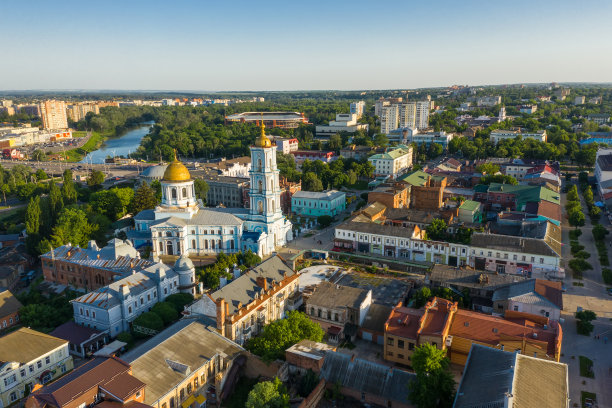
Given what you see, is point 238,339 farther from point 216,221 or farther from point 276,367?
point 216,221

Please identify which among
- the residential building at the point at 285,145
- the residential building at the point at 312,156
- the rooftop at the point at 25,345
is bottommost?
the rooftop at the point at 25,345

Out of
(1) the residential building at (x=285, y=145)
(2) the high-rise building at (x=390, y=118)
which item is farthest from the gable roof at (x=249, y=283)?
(2) the high-rise building at (x=390, y=118)

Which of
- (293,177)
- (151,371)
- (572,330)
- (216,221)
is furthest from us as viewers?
(293,177)

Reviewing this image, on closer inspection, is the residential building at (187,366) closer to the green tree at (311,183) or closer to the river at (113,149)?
the green tree at (311,183)

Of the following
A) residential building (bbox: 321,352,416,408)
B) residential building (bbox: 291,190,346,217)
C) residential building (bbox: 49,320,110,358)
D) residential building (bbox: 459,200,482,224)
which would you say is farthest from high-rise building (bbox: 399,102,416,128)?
residential building (bbox: 321,352,416,408)

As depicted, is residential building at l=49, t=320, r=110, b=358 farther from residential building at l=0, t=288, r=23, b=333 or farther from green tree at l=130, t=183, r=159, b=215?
green tree at l=130, t=183, r=159, b=215

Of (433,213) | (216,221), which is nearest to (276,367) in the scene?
(216,221)
